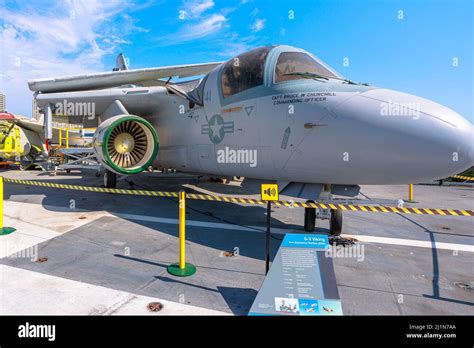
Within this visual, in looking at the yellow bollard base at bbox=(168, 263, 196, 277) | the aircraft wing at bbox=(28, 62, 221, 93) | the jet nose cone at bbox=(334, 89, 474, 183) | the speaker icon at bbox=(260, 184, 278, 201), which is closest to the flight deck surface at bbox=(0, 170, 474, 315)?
the yellow bollard base at bbox=(168, 263, 196, 277)

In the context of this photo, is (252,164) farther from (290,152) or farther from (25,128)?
(25,128)

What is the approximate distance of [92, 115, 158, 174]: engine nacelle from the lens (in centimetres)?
680

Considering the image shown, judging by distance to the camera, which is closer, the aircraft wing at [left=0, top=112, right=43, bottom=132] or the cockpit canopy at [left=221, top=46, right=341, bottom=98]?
the cockpit canopy at [left=221, top=46, right=341, bottom=98]

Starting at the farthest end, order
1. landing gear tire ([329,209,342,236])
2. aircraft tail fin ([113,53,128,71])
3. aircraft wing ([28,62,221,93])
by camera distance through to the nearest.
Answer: aircraft tail fin ([113,53,128,71]), aircraft wing ([28,62,221,93]), landing gear tire ([329,209,342,236])

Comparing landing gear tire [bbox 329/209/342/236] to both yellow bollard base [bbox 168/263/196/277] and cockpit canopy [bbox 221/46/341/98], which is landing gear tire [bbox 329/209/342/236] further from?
yellow bollard base [bbox 168/263/196/277]

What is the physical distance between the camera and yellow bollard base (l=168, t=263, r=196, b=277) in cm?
374

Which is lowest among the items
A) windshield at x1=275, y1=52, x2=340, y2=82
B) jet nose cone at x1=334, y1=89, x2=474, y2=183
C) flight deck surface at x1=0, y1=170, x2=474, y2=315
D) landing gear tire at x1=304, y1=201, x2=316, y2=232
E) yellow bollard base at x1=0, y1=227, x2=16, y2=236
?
flight deck surface at x1=0, y1=170, x2=474, y2=315

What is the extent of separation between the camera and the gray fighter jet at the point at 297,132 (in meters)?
3.78

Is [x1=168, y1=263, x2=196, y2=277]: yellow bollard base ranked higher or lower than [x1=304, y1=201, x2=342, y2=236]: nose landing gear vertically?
lower

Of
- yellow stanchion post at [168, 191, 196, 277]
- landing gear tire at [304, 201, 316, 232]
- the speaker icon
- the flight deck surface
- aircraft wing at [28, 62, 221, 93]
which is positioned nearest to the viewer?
the flight deck surface

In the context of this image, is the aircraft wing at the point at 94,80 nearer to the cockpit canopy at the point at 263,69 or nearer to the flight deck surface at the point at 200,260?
the flight deck surface at the point at 200,260

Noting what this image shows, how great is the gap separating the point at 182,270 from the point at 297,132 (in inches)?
106

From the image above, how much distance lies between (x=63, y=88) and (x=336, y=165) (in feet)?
30.9

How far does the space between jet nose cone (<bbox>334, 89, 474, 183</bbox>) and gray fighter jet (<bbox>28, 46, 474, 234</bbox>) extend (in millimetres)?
12
